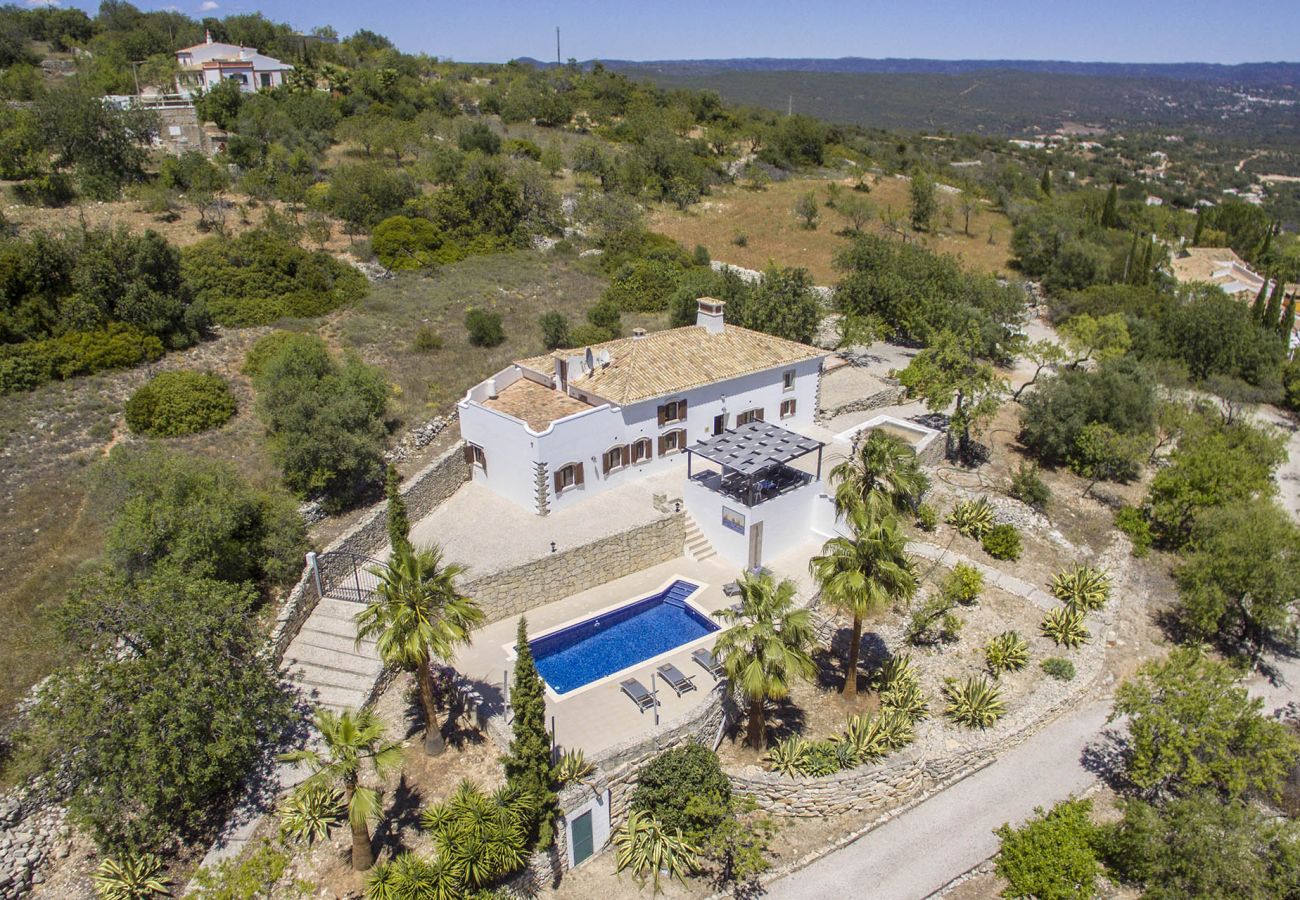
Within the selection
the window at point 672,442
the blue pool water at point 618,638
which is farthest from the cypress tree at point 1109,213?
the blue pool water at point 618,638

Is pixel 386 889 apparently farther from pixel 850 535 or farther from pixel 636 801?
pixel 850 535

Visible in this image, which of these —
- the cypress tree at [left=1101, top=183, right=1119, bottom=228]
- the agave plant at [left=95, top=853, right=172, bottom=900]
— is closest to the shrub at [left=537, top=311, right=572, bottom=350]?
the agave plant at [left=95, top=853, right=172, bottom=900]

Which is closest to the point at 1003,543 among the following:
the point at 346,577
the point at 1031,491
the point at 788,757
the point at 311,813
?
the point at 1031,491

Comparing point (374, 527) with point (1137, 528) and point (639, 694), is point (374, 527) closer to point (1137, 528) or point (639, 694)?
point (639, 694)

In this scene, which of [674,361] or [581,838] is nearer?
[581,838]

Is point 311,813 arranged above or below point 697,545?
below

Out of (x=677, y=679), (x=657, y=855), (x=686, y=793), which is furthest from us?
(x=677, y=679)

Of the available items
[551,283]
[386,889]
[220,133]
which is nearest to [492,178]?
[551,283]
